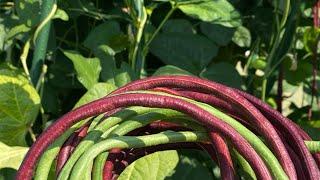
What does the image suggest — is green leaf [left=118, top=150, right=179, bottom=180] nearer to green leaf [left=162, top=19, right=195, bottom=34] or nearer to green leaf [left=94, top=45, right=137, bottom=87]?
green leaf [left=94, top=45, right=137, bottom=87]

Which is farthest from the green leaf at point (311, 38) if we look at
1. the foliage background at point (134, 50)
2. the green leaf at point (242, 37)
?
the green leaf at point (242, 37)

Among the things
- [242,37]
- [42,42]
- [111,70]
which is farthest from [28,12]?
[242,37]

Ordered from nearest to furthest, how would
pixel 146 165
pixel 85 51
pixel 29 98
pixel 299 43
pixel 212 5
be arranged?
pixel 146 165
pixel 29 98
pixel 212 5
pixel 85 51
pixel 299 43

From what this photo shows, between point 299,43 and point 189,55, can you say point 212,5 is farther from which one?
point 299,43

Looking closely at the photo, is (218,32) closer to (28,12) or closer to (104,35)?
(104,35)

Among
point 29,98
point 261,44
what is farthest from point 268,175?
point 261,44

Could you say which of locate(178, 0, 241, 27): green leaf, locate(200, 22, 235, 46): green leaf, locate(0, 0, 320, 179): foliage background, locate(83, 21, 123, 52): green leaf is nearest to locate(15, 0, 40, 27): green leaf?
locate(0, 0, 320, 179): foliage background
